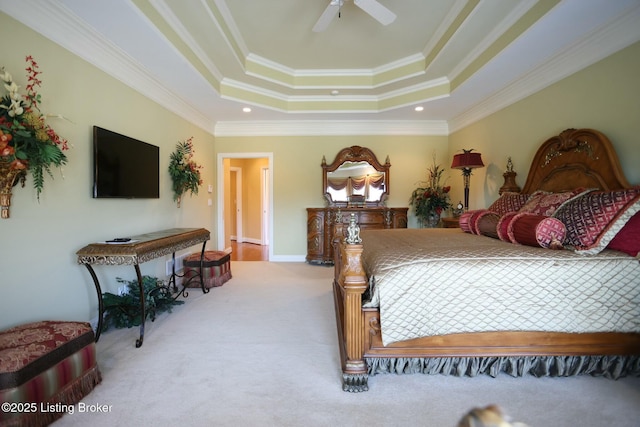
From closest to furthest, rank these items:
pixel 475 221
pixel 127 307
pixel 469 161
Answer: pixel 127 307 < pixel 475 221 < pixel 469 161

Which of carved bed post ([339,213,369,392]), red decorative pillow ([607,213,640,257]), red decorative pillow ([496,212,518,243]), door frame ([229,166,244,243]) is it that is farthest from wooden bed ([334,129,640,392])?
door frame ([229,166,244,243])

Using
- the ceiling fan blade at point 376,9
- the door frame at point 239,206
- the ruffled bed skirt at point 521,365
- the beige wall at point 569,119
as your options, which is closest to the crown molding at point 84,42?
the ceiling fan blade at point 376,9

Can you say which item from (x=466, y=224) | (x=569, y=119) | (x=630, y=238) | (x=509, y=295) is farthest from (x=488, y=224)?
(x=569, y=119)

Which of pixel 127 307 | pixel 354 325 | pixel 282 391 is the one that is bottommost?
pixel 282 391

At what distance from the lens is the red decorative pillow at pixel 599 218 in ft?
6.04

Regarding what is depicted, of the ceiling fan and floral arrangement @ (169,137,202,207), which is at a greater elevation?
the ceiling fan

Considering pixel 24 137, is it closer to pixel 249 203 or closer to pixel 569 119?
pixel 569 119

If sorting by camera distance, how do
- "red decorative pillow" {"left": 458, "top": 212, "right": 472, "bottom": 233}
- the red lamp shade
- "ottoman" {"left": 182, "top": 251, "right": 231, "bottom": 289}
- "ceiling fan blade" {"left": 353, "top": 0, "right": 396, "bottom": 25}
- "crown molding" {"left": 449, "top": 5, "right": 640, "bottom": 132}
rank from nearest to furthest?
"crown molding" {"left": 449, "top": 5, "right": 640, "bottom": 132}
"ceiling fan blade" {"left": 353, "top": 0, "right": 396, "bottom": 25}
"red decorative pillow" {"left": 458, "top": 212, "right": 472, "bottom": 233}
"ottoman" {"left": 182, "top": 251, "right": 231, "bottom": 289}
the red lamp shade

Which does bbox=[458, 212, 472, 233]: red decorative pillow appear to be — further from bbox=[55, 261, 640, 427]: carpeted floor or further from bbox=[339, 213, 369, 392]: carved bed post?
bbox=[339, 213, 369, 392]: carved bed post

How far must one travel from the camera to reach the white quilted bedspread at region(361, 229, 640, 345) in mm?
1767

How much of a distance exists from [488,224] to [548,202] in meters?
0.53

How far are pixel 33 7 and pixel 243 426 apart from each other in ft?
10.0

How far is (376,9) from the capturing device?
2.42 m

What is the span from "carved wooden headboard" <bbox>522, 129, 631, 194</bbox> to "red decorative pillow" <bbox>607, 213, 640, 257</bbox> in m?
0.53
